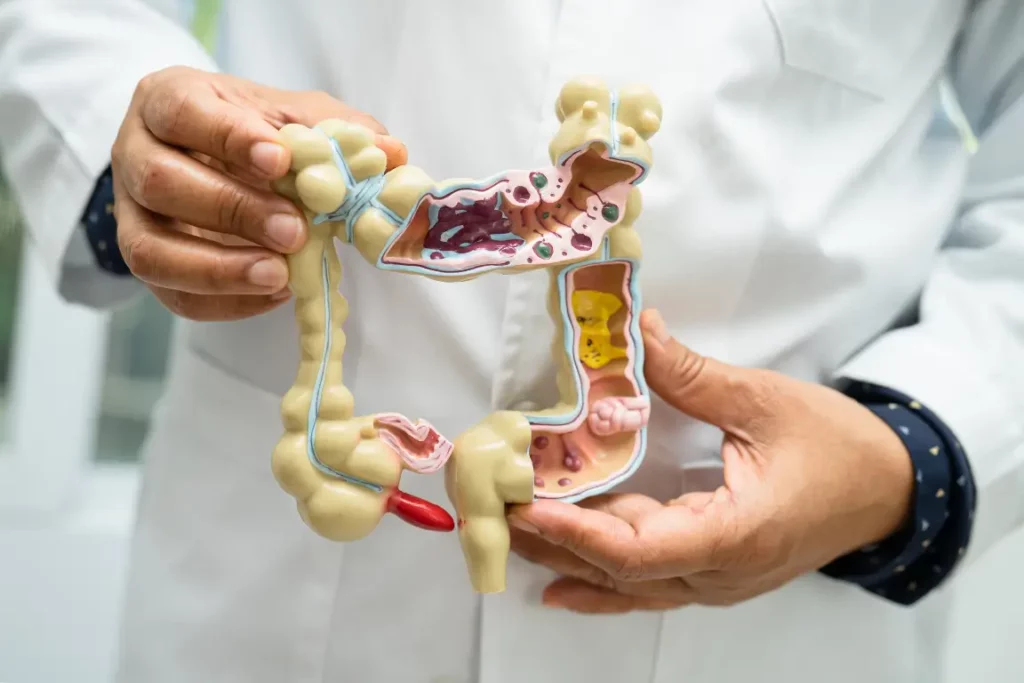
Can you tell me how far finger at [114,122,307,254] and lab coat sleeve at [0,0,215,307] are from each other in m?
0.15

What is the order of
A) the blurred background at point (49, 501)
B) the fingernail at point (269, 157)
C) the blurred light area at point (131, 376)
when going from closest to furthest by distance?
the fingernail at point (269, 157) < the blurred background at point (49, 501) < the blurred light area at point (131, 376)

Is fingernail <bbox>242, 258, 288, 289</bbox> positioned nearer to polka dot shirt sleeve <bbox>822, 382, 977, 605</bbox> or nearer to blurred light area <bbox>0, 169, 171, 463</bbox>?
polka dot shirt sleeve <bbox>822, 382, 977, 605</bbox>

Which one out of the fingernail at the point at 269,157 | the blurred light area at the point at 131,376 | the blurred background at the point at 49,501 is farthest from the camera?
the blurred light area at the point at 131,376

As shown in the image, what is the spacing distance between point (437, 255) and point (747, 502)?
8.5 inches

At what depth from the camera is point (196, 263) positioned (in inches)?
14.8

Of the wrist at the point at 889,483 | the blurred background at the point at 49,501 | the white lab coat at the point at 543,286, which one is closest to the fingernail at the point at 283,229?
the white lab coat at the point at 543,286

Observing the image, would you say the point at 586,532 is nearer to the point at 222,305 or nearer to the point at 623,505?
the point at 623,505

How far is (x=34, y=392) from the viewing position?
39.0 inches

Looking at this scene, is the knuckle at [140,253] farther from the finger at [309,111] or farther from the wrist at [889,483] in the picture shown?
the wrist at [889,483]

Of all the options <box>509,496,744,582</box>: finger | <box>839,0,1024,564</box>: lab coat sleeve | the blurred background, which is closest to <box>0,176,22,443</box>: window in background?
the blurred background

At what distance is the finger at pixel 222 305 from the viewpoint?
0.43 m

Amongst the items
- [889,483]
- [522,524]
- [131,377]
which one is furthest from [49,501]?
[889,483]

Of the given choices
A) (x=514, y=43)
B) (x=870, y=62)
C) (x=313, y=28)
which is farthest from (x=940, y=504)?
(x=313, y=28)

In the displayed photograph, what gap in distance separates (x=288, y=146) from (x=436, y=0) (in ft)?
0.49
